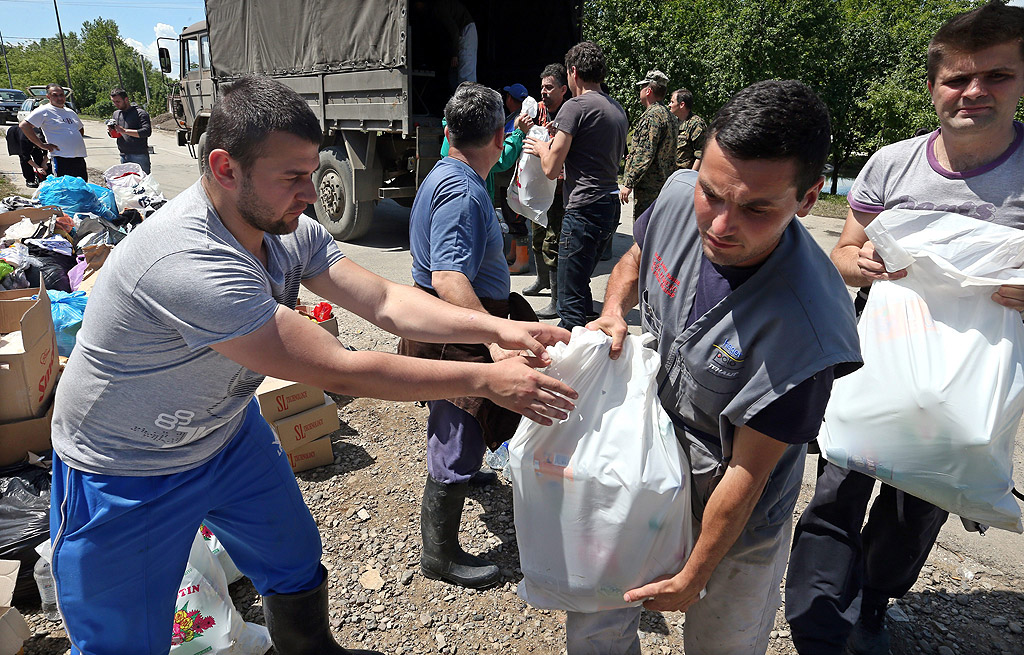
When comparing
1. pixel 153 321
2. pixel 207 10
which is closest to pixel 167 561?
pixel 153 321

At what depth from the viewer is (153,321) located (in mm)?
1518

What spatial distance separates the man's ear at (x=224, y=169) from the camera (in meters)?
1.51

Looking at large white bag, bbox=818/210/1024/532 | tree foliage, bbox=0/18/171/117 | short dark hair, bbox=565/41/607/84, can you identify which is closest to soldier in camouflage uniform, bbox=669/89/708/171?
short dark hair, bbox=565/41/607/84

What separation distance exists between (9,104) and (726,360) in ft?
112

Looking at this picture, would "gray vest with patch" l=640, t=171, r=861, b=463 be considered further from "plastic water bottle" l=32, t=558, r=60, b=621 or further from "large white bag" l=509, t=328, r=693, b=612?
"plastic water bottle" l=32, t=558, r=60, b=621

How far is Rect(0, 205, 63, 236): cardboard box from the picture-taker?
217 inches

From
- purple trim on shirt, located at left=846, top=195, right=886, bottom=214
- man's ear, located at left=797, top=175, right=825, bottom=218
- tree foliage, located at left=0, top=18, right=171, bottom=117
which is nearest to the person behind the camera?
man's ear, located at left=797, top=175, right=825, bottom=218

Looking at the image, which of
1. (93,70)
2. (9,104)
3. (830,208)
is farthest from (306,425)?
(93,70)

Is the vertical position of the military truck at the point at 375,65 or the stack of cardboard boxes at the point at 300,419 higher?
the military truck at the point at 375,65

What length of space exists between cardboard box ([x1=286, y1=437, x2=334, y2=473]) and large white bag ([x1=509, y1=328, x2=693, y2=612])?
2029 mm

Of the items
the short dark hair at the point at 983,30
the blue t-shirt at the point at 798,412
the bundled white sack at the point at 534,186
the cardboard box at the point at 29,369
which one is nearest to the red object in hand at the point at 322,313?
the cardboard box at the point at 29,369

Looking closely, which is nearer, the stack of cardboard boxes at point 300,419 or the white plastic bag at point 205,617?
the white plastic bag at point 205,617

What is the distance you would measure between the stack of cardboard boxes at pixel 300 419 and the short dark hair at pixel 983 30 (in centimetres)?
306

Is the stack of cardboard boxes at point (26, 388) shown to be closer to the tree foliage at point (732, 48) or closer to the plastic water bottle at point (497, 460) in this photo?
the plastic water bottle at point (497, 460)
